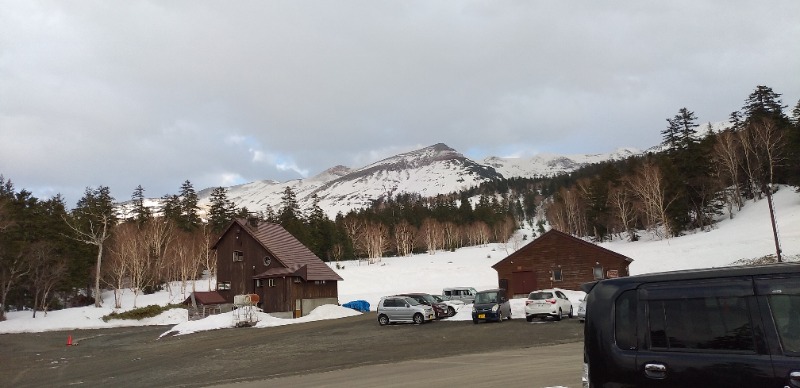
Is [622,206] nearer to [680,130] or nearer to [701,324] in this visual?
[680,130]

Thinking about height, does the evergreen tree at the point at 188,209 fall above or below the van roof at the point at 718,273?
above

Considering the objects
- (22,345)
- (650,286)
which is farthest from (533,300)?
(22,345)

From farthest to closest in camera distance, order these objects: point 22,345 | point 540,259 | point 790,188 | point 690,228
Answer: point 690,228 < point 790,188 < point 540,259 < point 22,345

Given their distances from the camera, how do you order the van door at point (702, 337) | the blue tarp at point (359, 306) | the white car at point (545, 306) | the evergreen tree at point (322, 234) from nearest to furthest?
the van door at point (702, 337), the white car at point (545, 306), the blue tarp at point (359, 306), the evergreen tree at point (322, 234)

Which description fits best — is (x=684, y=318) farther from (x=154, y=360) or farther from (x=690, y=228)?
(x=690, y=228)

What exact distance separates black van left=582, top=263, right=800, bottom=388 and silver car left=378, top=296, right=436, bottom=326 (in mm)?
26992

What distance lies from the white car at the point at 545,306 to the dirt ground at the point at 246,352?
0.60 m

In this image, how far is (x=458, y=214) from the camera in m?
147

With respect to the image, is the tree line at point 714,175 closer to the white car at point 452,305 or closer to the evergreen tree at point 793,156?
the evergreen tree at point 793,156

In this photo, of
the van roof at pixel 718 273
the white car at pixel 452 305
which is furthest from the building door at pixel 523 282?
the van roof at pixel 718 273

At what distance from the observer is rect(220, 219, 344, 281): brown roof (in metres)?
46.9

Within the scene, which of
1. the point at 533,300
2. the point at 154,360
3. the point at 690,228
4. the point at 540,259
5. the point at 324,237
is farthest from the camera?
the point at 324,237

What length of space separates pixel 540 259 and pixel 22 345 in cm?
3985

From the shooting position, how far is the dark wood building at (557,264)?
47375mm
